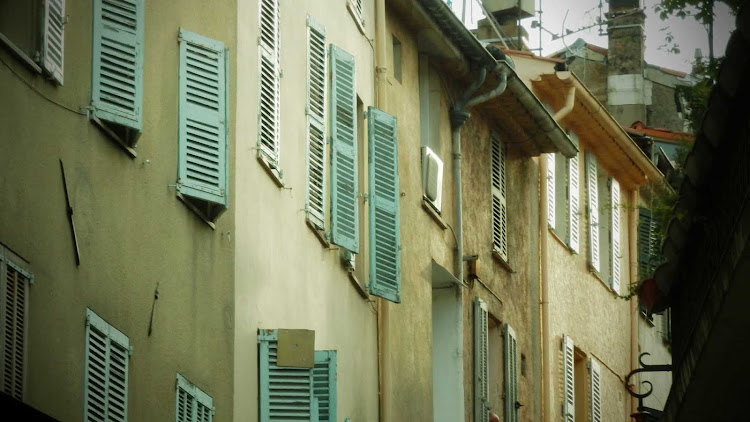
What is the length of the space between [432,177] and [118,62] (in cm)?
862

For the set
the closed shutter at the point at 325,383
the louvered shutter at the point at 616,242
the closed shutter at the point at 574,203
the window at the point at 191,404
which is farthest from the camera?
the louvered shutter at the point at 616,242

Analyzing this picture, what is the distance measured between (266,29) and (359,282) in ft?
11.1

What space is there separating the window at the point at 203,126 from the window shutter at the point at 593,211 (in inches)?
567

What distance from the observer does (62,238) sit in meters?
Answer: 11.4

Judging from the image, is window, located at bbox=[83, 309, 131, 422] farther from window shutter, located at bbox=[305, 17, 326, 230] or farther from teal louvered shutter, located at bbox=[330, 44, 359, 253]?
teal louvered shutter, located at bbox=[330, 44, 359, 253]

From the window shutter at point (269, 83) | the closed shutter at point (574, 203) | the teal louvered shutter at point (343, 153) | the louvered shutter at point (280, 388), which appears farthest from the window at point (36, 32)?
the closed shutter at point (574, 203)

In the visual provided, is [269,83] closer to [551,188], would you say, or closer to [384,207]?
[384,207]

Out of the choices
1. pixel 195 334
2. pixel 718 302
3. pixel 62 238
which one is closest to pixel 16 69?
pixel 62 238

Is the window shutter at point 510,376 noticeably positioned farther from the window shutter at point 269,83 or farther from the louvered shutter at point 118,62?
the louvered shutter at point 118,62

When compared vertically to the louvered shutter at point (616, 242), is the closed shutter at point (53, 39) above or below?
below

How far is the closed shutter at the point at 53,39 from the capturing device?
11266 mm

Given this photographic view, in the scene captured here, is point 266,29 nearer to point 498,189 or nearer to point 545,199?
point 498,189

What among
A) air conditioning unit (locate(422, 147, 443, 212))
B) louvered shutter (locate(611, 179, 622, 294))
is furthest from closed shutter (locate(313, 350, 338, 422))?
louvered shutter (locate(611, 179, 622, 294))

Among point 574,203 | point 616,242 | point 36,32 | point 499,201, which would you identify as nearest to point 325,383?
point 36,32
